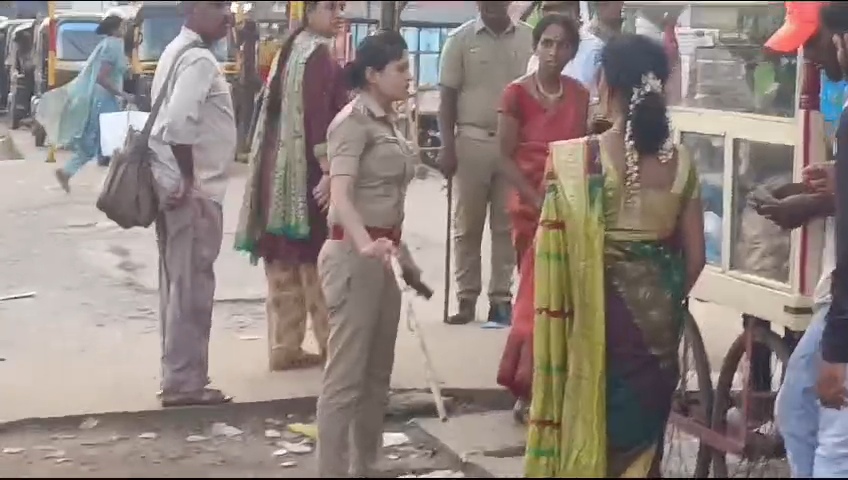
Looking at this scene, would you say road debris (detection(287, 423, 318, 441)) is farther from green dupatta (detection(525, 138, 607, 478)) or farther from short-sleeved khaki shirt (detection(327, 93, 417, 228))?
green dupatta (detection(525, 138, 607, 478))

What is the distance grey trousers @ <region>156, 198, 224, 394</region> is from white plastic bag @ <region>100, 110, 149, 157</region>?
0.40m

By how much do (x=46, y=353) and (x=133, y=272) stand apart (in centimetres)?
216

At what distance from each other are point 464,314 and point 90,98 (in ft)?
7.07

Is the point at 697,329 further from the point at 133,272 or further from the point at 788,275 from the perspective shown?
the point at 133,272

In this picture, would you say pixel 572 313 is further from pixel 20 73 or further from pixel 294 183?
pixel 20 73

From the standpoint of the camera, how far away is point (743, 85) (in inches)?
198

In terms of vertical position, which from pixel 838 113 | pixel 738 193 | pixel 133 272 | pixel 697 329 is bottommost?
pixel 133 272

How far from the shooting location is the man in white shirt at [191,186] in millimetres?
5809

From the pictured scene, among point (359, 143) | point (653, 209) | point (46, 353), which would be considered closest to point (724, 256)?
point (653, 209)

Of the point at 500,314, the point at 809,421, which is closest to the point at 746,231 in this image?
the point at 809,421

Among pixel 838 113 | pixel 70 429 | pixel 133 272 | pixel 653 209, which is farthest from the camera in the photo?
pixel 133 272

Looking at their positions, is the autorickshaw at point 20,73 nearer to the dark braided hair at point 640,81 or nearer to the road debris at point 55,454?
the road debris at point 55,454

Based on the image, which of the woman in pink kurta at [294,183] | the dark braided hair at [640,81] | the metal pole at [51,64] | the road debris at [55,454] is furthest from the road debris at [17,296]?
the dark braided hair at [640,81]

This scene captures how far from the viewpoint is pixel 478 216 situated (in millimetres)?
7402
